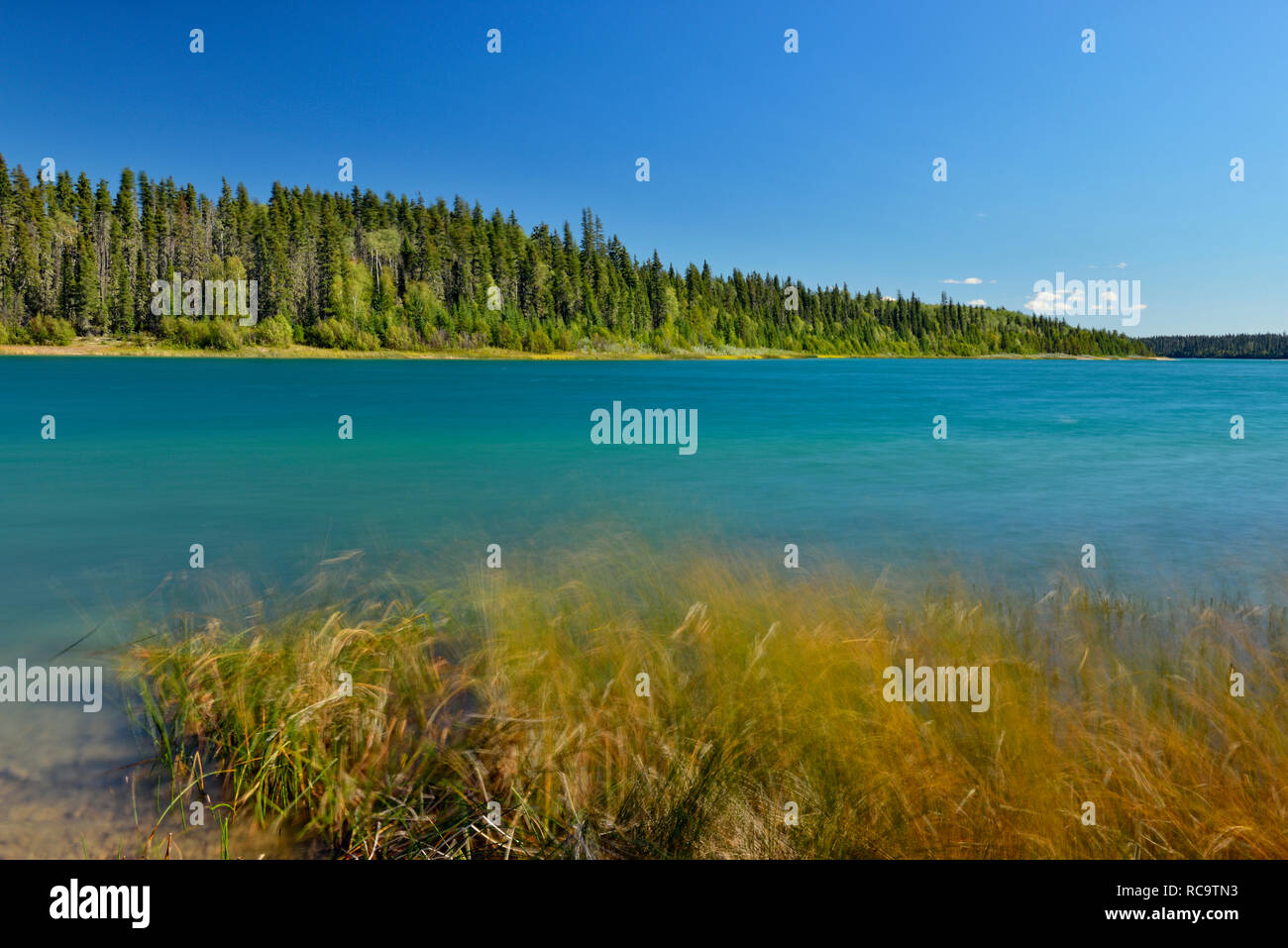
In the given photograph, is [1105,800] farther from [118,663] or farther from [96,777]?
[118,663]

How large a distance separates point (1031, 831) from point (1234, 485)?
66.6 ft

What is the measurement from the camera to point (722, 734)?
16.3 ft

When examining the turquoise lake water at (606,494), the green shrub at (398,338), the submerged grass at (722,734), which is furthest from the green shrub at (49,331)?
the submerged grass at (722,734)

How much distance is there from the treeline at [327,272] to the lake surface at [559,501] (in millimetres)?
98997

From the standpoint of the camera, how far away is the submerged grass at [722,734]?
4.09m

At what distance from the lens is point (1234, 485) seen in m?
19.2

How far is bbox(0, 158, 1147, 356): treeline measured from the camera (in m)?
122

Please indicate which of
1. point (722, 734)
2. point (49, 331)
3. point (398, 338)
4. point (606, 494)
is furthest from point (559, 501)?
point (49, 331)

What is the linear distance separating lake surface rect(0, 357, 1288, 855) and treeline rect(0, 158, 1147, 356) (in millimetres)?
98997

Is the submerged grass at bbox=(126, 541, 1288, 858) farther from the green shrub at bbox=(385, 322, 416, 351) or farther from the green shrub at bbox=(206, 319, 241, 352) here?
the green shrub at bbox=(385, 322, 416, 351)

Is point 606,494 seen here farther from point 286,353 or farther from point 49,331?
point 49,331

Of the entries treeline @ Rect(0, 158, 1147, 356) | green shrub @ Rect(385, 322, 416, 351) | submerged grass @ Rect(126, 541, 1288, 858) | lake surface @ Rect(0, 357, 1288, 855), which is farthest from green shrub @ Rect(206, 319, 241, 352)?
submerged grass @ Rect(126, 541, 1288, 858)

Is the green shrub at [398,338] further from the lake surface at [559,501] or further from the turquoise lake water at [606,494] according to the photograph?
the lake surface at [559,501]
